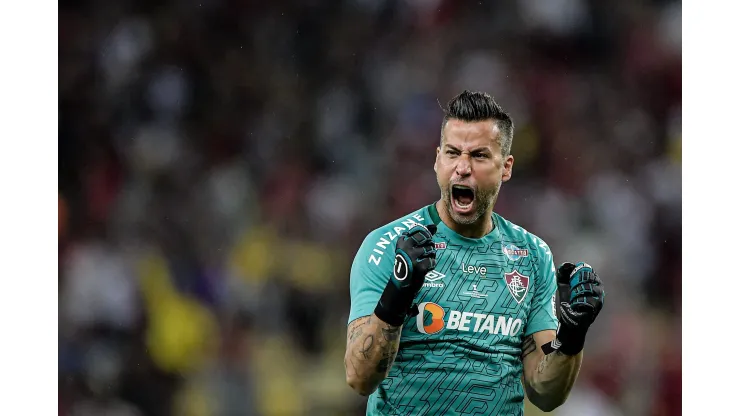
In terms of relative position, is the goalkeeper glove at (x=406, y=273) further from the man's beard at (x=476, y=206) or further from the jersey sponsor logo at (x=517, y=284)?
the jersey sponsor logo at (x=517, y=284)

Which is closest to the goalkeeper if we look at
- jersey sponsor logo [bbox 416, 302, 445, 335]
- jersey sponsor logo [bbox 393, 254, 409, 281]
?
jersey sponsor logo [bbox 416, 302, 445, 335]

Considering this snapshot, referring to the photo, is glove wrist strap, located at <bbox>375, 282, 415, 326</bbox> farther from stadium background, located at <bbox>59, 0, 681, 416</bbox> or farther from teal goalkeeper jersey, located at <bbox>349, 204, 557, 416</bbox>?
stadium background, located at <bbox>59, 0, 681, 416</bbox>

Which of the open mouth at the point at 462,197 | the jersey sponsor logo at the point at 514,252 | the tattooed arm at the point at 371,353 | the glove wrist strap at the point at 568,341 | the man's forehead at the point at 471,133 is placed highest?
the man's forehead at the point at 471,133

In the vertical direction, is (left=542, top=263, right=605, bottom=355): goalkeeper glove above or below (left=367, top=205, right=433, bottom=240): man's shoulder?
below

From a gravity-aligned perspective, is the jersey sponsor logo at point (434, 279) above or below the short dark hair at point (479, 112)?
below

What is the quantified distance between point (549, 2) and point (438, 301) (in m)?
4.68

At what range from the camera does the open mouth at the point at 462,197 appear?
330 centimetres

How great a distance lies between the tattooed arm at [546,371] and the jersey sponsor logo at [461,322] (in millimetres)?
166

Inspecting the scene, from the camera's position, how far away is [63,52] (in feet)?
23.2

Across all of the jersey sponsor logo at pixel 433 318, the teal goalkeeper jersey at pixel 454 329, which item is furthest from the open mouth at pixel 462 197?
the jersey sponsor logo at pixel 433 318

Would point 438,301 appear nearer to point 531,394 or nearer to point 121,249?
point 531,394

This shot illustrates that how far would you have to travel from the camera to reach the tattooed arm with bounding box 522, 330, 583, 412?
10.7ft

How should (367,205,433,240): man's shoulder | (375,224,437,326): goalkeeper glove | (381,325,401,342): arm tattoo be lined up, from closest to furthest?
1. (375,224,437,326): goalkeeper glove
2. (381,325,401,342): arm tattoo
3. (367,205,433,240): man's shoulder

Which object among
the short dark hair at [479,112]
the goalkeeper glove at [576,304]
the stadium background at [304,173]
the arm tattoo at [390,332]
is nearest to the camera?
the arm tattoo at [390,332]
